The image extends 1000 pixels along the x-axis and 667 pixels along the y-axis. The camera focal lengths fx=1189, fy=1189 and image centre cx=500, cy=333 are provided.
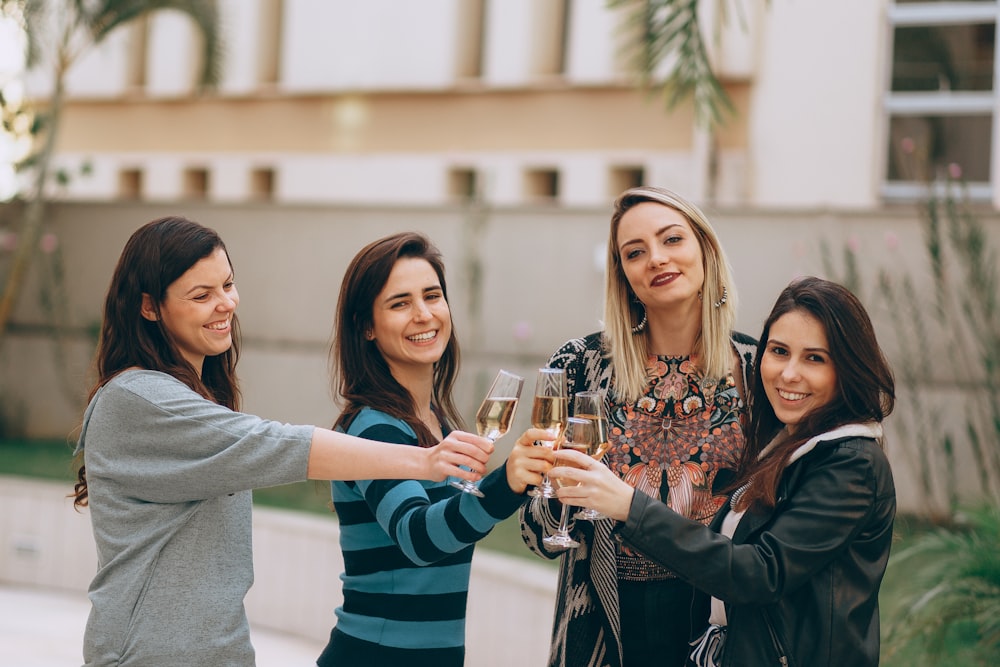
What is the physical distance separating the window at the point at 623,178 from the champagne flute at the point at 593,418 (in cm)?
1302

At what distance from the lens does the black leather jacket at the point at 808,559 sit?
209 centimetres

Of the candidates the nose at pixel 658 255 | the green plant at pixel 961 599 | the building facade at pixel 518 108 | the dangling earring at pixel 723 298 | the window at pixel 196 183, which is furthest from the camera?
the window at pixel 196 183

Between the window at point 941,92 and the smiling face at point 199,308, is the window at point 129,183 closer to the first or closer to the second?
the window at point 941,92

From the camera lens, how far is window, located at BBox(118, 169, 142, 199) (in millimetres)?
18844

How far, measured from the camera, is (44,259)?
13344 millimetres

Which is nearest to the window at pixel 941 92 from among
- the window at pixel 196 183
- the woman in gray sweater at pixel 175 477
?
the window at pixel 196 183

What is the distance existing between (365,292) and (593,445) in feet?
2.07

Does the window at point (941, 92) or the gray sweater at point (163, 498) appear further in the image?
the window at point (941, 92)

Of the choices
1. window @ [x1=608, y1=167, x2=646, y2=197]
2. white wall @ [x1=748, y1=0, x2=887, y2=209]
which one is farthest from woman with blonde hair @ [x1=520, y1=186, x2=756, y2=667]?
window @ [x1=608, y1=167, x2=646, y2=197]

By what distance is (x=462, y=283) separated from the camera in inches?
436

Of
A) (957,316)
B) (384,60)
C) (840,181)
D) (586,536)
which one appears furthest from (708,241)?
(384,60)

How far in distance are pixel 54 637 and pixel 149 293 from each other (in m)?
5.25

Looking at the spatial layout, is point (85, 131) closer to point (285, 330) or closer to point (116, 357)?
point (285, 330)

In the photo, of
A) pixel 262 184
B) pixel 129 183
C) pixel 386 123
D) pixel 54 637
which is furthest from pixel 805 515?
pixel 129 183
